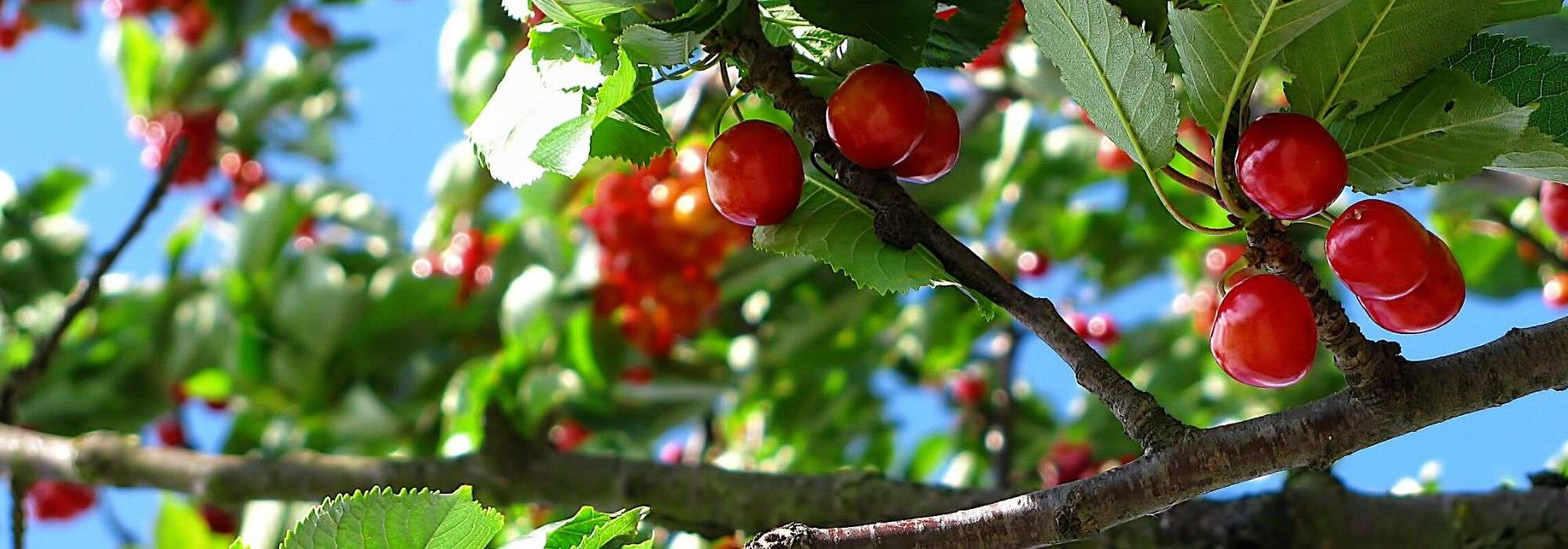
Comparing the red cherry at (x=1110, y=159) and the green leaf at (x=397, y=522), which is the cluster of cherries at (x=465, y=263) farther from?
the green leaf at (x=397, y=522)

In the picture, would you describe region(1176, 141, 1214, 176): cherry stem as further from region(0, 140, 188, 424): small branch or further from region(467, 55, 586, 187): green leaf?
region(0, 140, 188, 424): small branch

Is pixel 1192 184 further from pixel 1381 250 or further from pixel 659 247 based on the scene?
pixel 659 247

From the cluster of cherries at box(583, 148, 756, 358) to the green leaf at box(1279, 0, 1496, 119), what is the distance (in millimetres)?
1869

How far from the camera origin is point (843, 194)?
3.84ft

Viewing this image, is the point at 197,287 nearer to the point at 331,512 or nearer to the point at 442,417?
the point at 442,417

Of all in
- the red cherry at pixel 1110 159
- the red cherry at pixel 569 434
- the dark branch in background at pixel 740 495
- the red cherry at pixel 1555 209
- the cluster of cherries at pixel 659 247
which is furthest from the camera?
the red cherry at pixel 1110 159

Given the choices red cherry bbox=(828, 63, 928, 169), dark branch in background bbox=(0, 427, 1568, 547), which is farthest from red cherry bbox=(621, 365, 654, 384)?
red cherry bbox=(828, 63, 928, 169)

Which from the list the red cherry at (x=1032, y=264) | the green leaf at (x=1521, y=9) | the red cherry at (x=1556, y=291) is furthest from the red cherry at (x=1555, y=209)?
the green leaf at (x=1521, y=9)

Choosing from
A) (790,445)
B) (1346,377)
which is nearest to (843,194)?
(1346,377)

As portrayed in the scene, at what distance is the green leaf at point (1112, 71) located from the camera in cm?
90

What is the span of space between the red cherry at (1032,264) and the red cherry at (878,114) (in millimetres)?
2566

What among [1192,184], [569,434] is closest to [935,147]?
[1192,184]

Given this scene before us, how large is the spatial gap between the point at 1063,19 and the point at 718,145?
35 centimetres

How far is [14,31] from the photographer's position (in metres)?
5.50
